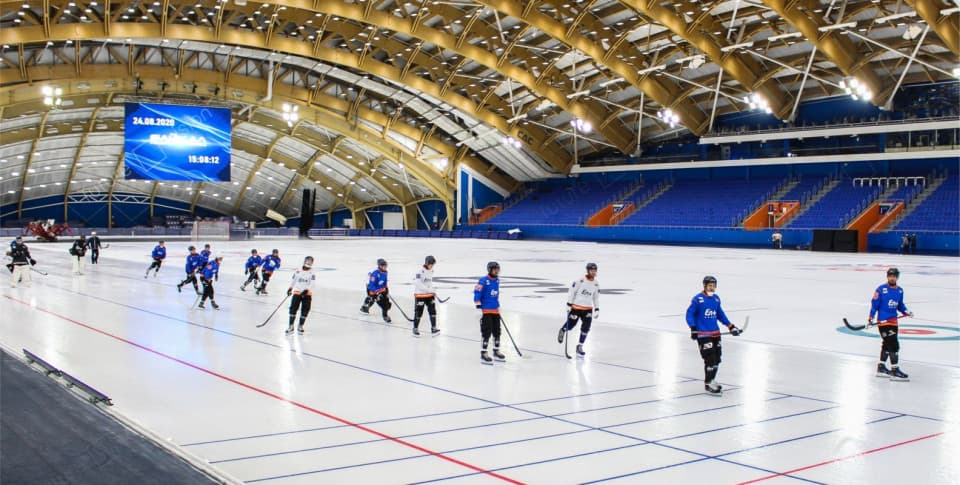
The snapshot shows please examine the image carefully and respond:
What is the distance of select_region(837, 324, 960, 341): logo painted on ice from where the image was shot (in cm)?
1566

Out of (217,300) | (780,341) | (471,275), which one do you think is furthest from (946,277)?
(217,300)

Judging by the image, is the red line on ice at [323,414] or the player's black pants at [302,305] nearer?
the red line on ice at [323,414]

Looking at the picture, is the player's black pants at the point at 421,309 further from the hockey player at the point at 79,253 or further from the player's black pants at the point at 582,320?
the hockey player at the point at 79,253

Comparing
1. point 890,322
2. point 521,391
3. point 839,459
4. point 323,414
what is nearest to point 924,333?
point 890,322

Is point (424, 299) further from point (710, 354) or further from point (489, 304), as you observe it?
point (710, 354)

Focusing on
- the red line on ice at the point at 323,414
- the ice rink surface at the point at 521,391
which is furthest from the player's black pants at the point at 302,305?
the red line on ice at the point at 323,414

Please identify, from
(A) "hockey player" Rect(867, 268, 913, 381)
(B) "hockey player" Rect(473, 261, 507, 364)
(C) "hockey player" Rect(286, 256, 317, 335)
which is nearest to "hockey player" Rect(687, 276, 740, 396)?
(A) "hockey player" Rect(867, 268, 913, 381)

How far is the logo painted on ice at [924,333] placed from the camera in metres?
15.7

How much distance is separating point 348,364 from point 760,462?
6.95 m

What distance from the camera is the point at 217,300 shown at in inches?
898

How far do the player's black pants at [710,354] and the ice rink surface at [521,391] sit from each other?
36 centimetres

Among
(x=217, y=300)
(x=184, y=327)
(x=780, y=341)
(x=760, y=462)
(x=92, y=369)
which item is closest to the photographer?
(x=760, y=462)

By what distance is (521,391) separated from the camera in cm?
1098

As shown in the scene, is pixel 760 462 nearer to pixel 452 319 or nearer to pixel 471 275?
pixel 452 319
